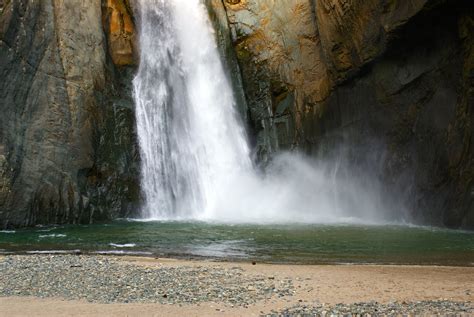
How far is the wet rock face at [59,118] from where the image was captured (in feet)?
56.8

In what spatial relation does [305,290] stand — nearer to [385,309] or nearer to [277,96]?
[385,309]

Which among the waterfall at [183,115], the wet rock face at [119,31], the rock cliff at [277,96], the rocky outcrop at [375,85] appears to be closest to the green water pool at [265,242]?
the rock cliff at [277,96]

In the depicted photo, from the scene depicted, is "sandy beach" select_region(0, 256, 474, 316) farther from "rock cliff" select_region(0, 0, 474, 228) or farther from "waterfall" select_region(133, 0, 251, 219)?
"waterfall" select_region(133, 0, 251, 219)

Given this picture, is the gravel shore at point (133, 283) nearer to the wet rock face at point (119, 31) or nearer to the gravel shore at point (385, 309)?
the gravel shore at point (385, 309)

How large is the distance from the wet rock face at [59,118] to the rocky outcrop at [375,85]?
6274mm

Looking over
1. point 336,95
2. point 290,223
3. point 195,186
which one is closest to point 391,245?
point 290,223

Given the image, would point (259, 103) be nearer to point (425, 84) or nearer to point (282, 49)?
point (282, 49)

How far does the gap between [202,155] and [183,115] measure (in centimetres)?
192

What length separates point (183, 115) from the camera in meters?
23.2

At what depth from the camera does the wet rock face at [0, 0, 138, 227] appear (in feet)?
56.8

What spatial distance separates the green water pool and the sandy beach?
1.11 metres

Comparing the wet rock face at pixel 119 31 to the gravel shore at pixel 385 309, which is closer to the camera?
the gravel shore at pixel 385 309

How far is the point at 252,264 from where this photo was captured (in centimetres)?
952

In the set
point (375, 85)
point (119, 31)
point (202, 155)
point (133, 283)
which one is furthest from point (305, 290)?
point (119, 31)
